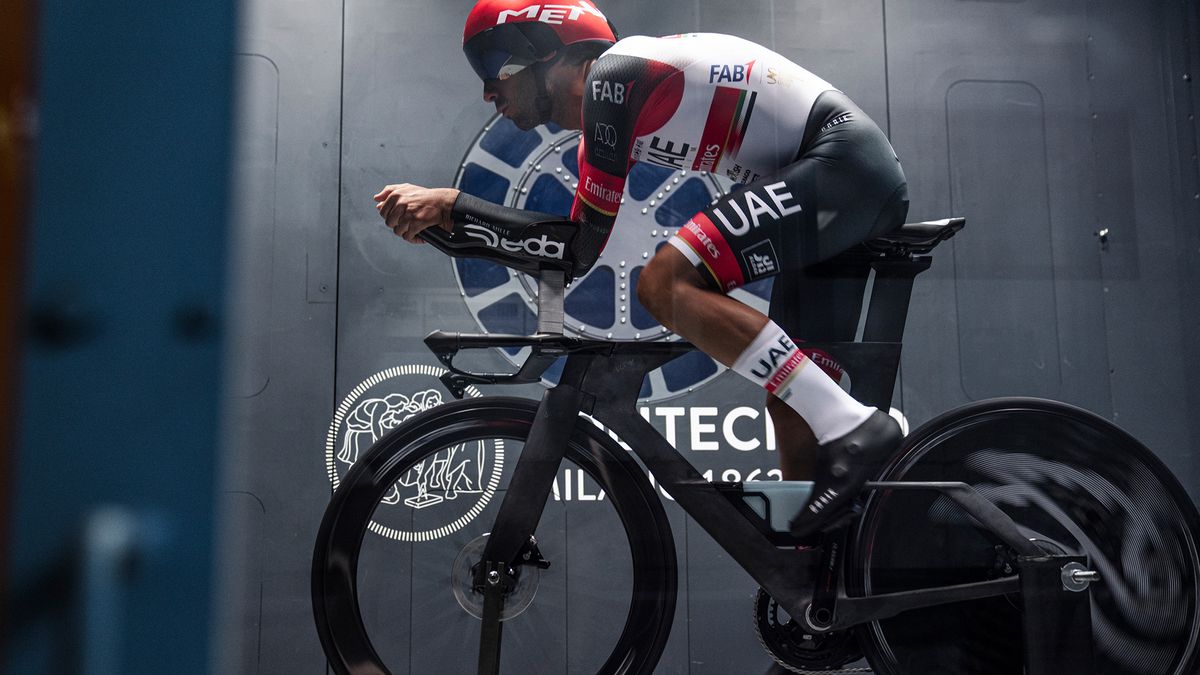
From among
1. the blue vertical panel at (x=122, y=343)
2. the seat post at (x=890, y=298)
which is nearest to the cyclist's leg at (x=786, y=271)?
the seat post at (x=890, y=298)

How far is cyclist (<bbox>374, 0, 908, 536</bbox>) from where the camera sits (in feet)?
5.32

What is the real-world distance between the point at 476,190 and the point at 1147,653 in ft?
5.50

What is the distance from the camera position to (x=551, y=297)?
5.61 feet

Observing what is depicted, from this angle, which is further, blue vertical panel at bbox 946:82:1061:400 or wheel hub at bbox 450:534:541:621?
blue vertical panel at bbox 946:82:1061:400

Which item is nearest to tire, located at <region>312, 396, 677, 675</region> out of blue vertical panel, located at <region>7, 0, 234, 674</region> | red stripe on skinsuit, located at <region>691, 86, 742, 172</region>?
red stripe on skinsuit, located at <region>691, 86, 742, 172</region>

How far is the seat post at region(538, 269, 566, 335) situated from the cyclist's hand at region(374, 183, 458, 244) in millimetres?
218

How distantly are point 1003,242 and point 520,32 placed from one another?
3.69ft

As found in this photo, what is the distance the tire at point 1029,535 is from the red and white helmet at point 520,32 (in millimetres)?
1070

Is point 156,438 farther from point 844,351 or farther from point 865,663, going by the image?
point 865,663

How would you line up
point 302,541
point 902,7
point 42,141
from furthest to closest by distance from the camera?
point 902,7
point 302,541
point 42,141

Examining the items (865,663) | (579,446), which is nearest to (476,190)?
(579,446)

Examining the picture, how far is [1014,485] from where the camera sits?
5.65ft

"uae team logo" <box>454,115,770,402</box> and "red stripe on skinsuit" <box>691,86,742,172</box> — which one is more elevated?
"red stripe on skinsuit" <box>691,86,742,172</box>

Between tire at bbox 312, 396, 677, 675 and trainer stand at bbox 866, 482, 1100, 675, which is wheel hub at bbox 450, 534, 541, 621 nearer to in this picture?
tire at bbox 312, 396, 677, 675
